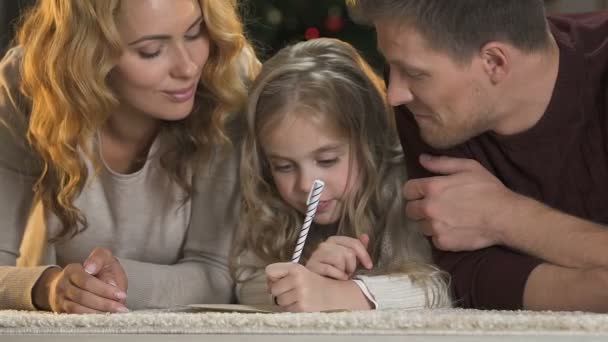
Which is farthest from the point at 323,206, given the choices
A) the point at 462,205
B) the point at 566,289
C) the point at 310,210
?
the point at 566,289

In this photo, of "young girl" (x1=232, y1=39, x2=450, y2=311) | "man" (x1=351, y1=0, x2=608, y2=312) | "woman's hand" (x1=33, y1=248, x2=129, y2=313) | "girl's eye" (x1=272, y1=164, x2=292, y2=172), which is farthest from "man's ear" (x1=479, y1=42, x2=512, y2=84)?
"woman's hand" (x1=33, y1=248, x2=129, y2=313)

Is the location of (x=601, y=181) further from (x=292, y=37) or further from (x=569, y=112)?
(x=292, y=37)

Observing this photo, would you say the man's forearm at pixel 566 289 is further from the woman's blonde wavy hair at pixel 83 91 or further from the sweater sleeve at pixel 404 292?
the woman's blonde wavy hair at pixel 83 91

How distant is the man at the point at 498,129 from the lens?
1.65 metres

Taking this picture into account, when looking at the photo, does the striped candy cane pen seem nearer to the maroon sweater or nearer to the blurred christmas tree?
the maroon sweater

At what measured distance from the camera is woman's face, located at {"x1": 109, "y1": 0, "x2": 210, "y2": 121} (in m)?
1.80

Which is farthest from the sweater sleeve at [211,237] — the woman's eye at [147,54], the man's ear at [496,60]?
the man's ear at [496,60]

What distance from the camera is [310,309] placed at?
59.8 inches

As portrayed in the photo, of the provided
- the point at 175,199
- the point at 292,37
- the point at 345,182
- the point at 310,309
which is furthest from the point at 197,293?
the point at 292,37

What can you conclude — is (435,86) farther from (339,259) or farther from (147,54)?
(147,54)

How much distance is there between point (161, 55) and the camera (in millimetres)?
1844

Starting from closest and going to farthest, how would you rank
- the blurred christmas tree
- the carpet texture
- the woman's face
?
the carpet texture < the woman's face < the blurred christmas tree

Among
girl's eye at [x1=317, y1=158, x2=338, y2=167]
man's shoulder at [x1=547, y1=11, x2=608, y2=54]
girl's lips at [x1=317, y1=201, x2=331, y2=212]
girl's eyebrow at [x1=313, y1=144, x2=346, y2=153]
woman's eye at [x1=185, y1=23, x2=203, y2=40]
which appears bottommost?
girl's lips at [x1=317, y1=201, x2=331, y2=212]

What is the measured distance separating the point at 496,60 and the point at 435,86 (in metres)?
0.11
